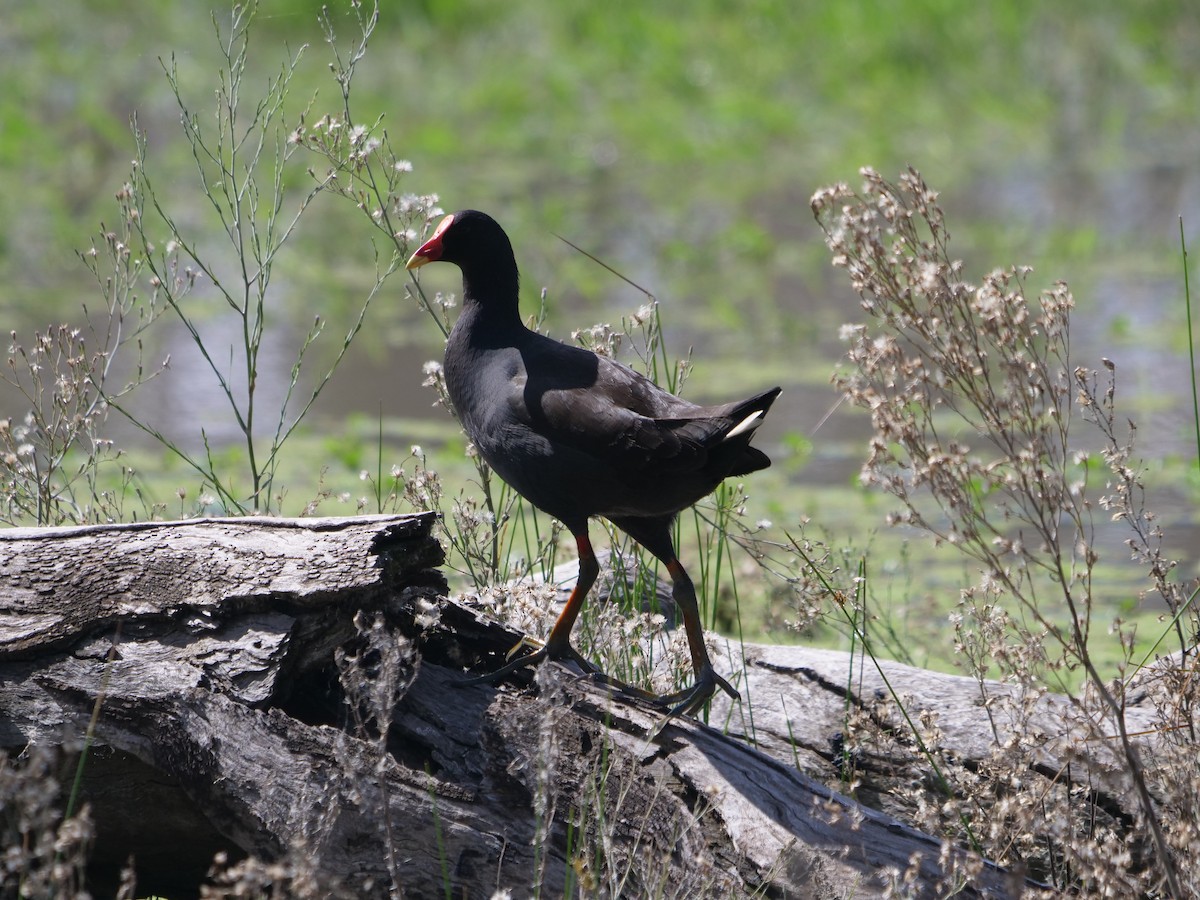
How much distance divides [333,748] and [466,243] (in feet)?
4.69

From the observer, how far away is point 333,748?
2473 millimetres

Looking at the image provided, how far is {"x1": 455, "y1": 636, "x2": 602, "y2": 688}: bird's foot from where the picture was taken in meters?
2.85

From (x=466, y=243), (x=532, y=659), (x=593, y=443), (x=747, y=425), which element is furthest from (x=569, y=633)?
(x=466, y=243)

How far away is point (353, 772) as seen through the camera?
217 cm

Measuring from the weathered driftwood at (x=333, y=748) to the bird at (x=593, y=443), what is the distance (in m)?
0.25

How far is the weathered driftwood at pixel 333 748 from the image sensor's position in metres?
2.44

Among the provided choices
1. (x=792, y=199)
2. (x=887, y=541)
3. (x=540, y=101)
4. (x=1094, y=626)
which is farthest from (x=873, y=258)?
(x=540, y=101)

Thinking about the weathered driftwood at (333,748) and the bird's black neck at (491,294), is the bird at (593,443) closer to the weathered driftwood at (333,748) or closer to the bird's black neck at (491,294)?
the bird's black neck at (491,294)

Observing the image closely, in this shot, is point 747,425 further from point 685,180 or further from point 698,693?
point 685,180

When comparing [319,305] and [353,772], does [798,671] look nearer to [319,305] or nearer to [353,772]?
[353,772]

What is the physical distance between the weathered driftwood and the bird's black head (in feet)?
3.26

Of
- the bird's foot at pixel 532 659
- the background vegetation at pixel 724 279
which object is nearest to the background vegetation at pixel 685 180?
the background vegetation at pixel 724 279

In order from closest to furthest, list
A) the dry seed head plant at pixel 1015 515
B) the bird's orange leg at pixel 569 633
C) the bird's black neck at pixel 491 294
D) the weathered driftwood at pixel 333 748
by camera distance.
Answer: the dry seed head plant at pixel 1015 515
the weathered driftwood at pixel 333 748
the bird's orange leg at pixel 569 633
the bird's black neck at pixel 491 294

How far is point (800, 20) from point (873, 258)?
10881 mm
